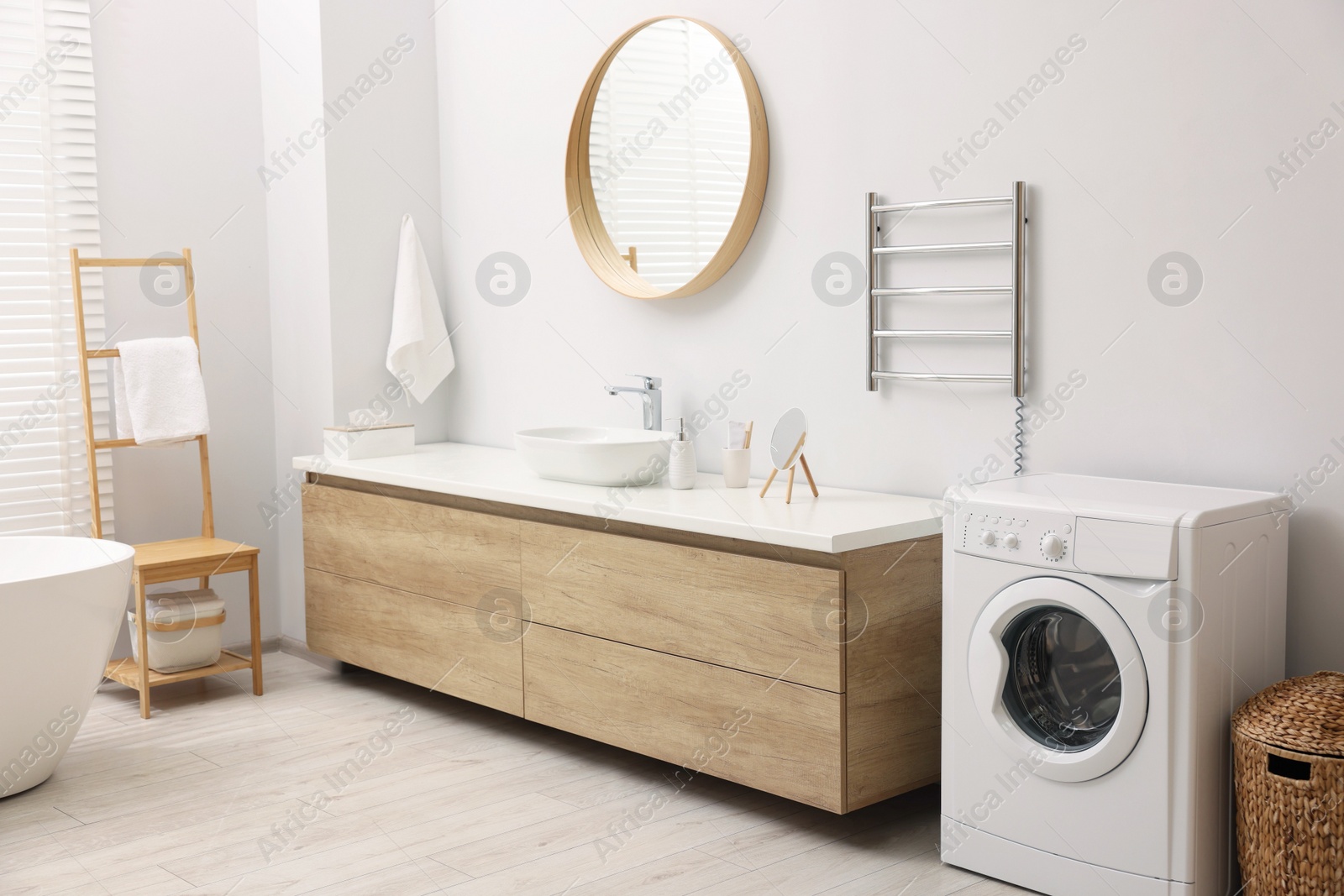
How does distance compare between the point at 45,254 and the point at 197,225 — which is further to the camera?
the point at 197,225

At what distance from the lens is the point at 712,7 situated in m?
3.30

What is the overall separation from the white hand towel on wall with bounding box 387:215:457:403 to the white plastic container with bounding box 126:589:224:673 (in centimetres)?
98

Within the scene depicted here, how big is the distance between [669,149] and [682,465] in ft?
3.15

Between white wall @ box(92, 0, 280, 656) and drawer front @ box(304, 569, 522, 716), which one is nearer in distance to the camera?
drawer front @ box(304, 569, 522, 716)

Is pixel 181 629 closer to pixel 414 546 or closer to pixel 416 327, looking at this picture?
pixel 414 546

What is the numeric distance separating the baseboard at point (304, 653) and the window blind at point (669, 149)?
1.75 meters

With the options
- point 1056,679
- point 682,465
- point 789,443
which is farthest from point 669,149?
point 1056,679

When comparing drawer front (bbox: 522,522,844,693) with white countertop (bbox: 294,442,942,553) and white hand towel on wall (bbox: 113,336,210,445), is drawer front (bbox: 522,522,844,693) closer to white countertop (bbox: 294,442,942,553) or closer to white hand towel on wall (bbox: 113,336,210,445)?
white countertop (bbox: 294,442,942,553)

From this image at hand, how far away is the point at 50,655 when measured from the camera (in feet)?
9.43

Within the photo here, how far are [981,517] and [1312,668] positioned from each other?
0.70 meters

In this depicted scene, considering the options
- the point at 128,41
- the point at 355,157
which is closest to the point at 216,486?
the point at 355,157

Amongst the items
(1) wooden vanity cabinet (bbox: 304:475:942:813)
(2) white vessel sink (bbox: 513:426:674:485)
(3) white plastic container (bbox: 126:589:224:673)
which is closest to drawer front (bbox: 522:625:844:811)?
(1) wooden vanity cabinet (bbox: 304:475:942:813)

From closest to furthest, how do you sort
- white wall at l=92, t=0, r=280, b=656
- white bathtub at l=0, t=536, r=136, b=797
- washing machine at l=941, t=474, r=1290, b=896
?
washing machine at l=941, t=474, r=1290, b=896
white bathtub at l=0, t=536, r=136, b=797
white wall at l=92, t=0, r=280, b=656

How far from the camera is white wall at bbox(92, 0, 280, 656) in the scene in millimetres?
4012
